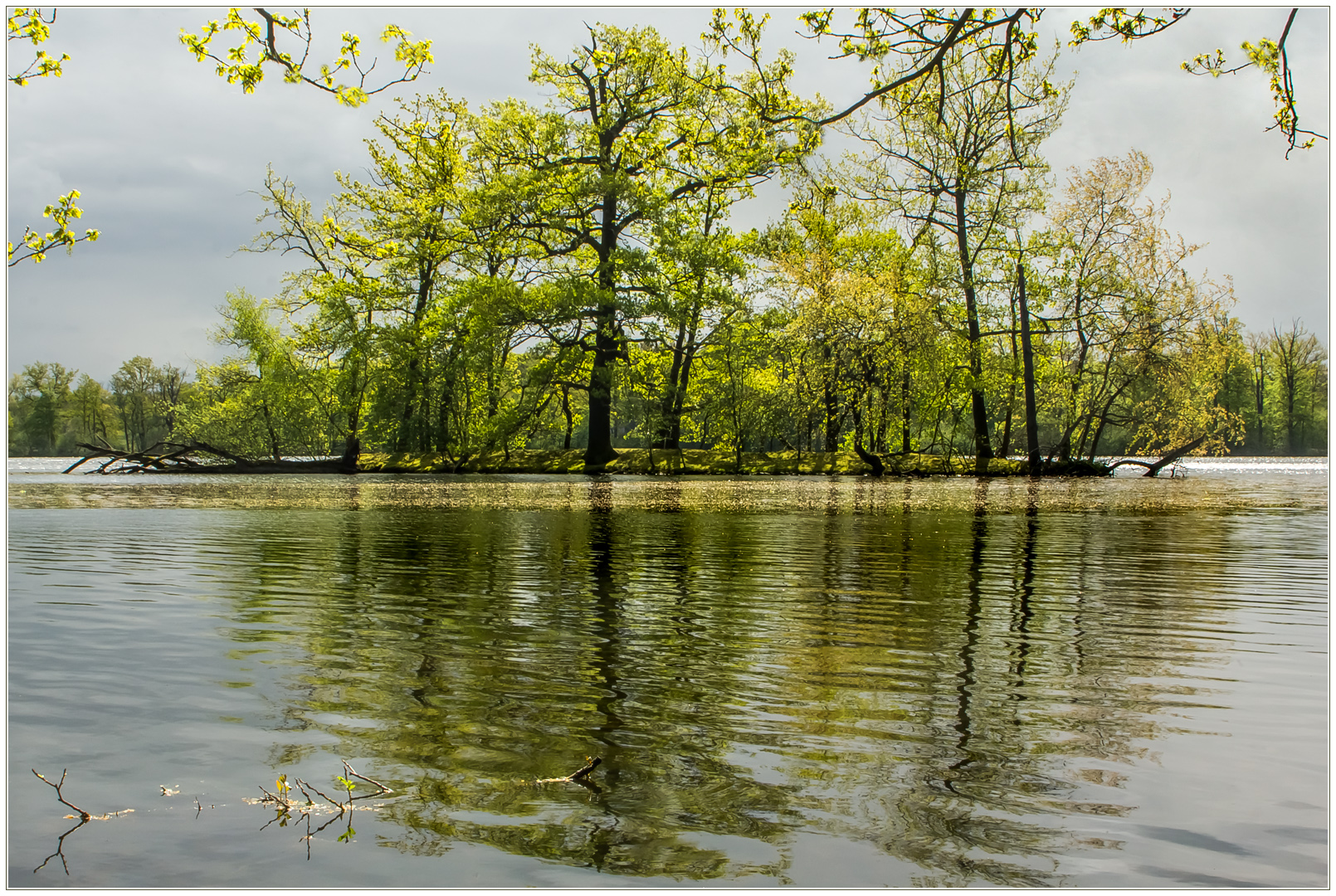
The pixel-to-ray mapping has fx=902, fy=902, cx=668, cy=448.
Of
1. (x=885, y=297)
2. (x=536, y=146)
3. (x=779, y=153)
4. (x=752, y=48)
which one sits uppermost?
(x=536, y=146)

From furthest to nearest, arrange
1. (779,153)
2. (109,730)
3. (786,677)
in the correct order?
(779,153)
(786,677)
(109,730)

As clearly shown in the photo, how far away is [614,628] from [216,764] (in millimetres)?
4407

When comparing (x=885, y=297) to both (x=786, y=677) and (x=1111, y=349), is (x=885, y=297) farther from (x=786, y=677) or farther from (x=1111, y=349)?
(x=786, y=677)

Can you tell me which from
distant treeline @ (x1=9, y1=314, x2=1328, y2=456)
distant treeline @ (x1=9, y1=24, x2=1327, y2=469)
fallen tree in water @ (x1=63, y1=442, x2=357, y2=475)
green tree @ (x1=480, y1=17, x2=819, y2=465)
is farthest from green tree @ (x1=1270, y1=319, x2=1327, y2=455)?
fallen tree in water @ (x1=63, y1=442, x2=357, y2=475)

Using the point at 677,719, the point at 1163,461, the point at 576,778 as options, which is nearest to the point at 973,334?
the point at 1163,461

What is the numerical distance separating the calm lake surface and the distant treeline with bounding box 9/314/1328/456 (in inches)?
1436

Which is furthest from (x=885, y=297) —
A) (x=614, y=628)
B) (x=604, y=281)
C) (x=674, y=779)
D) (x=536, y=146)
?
(x=674, y=779)

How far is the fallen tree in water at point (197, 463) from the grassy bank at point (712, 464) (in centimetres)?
563

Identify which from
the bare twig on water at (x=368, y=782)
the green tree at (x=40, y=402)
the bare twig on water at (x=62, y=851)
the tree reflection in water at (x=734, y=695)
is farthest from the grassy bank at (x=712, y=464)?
the green tree at (x=40, y=402)

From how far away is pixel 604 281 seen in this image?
50156 mm

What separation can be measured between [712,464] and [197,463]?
3032 cm

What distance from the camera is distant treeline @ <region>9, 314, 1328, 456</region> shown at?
51062 mm

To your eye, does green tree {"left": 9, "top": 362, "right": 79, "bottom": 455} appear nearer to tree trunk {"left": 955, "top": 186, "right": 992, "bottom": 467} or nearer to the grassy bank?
the grassy bank

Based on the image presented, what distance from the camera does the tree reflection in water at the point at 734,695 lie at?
13.9ft
